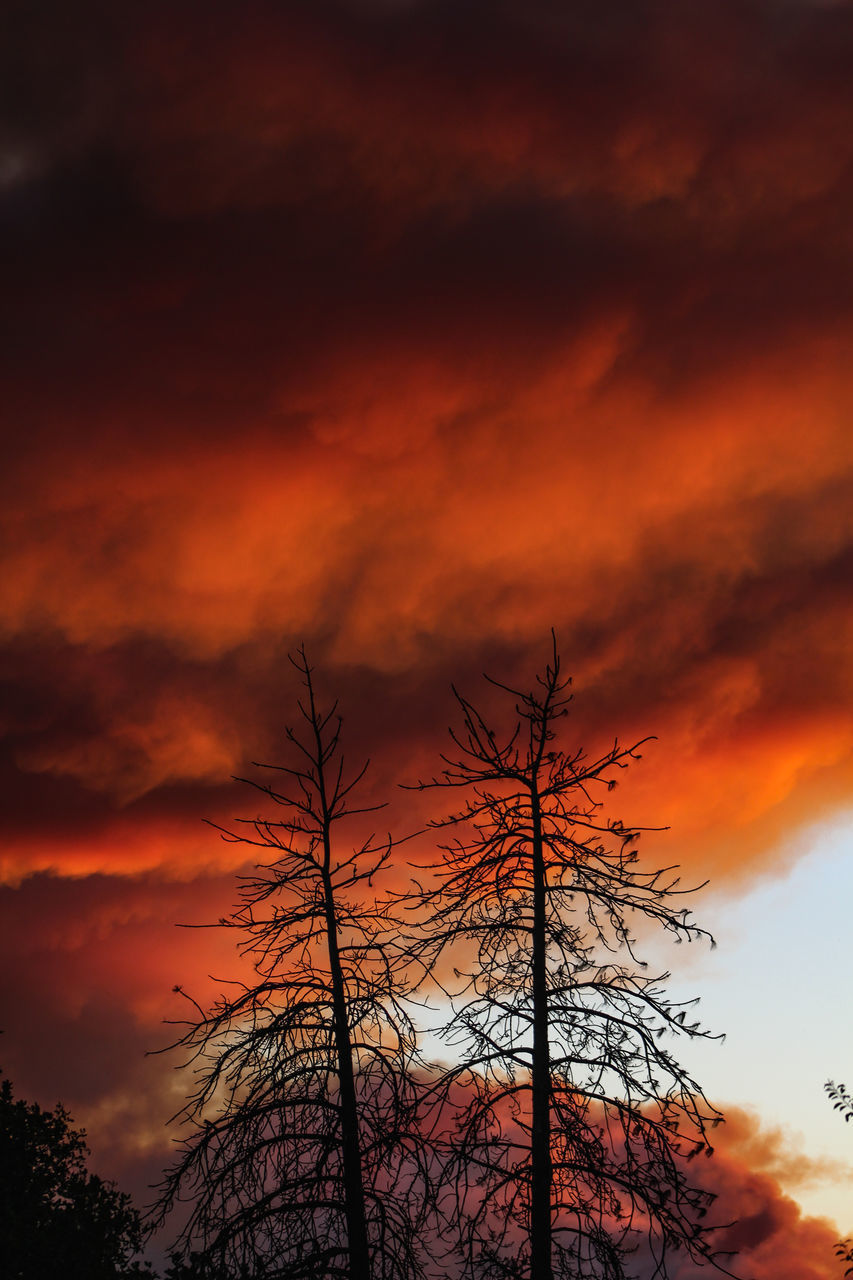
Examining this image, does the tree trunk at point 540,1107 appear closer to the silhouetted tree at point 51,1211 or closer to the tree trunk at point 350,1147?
the tree trunk at point 350,1147

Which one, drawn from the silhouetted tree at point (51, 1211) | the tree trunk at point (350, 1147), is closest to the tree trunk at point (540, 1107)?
the tree trunk at point (350, 1147)

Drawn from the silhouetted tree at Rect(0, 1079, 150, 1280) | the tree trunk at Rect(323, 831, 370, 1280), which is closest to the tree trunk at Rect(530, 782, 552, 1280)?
the tree trunk at Rect(323, 831, 370, 1280)

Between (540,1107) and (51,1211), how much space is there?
1101 centimetres

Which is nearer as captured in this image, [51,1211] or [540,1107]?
[540,1107]

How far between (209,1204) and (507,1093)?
363cm

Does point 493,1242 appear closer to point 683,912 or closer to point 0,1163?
point 683,912

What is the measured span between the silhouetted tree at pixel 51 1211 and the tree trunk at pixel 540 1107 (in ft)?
28.4

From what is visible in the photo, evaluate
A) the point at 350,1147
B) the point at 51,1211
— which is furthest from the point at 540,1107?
the point at 51,1211

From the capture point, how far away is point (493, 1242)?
10.9 m

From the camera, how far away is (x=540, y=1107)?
11078 mm

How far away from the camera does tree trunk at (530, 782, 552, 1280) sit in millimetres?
10633

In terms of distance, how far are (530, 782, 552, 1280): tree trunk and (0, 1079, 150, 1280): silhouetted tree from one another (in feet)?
28.4

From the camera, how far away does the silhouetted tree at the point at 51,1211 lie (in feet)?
53.8

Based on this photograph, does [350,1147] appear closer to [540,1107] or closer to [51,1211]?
[540,1107]
